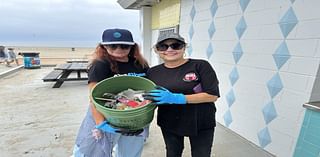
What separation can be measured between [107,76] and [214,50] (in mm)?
2136

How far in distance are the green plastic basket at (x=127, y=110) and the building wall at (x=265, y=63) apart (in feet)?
4.98

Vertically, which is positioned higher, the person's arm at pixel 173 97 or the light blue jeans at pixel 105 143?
the person's arm at pixel 173 97

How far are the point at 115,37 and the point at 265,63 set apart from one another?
5.67 ft

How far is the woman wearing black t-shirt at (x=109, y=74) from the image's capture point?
4.16 feet

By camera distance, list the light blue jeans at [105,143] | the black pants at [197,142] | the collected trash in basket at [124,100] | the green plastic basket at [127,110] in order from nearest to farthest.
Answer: the green plastic basket at [127,110], the collected trash in basket at [124,100], the black pants at [197,142], the light blue jeans at [105,143]

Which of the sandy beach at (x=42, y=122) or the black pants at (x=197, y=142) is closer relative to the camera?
the black pants at (x=197, y=142)

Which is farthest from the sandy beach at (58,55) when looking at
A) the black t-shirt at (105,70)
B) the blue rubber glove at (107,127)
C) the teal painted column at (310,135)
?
the teal painted column at (310,135)

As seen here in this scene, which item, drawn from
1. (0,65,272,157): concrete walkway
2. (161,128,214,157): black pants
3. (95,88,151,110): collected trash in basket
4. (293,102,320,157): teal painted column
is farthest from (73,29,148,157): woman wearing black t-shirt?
(293,102,320,157): teal painted column

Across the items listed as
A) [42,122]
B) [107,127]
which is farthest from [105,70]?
[42,122]

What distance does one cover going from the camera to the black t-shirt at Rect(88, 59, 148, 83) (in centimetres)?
126

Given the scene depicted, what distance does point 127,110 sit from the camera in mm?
982

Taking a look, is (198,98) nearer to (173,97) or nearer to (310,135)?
(173,97)

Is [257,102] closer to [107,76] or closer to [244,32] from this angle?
[244,32]

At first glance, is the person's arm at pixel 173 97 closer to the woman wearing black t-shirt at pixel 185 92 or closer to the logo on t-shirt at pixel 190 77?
the woman wearing black t-shirt at pixel 185 92
